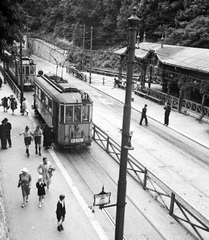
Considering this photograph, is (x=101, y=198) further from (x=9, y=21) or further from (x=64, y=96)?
(x=64, y=96)

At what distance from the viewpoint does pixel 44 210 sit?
1038cm

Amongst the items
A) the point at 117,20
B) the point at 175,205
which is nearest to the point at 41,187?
the point at 175,205

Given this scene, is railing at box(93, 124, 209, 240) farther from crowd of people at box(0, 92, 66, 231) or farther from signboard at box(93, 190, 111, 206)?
crowd of people at box(0, 92, 66, 231)

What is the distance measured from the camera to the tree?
9625 millimetres

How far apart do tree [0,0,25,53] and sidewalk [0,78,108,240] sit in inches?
204

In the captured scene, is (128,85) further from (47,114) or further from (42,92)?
(42,92)

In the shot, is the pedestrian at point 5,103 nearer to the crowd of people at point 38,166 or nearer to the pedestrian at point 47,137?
the crowd of people at point 38,166

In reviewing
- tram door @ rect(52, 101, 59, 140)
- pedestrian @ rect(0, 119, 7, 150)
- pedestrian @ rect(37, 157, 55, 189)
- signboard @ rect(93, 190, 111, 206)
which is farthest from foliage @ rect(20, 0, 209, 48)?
signboard @ rect(93, 190, 111, 206)

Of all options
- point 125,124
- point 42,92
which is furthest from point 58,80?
point 125,124

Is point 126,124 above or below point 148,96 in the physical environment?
above

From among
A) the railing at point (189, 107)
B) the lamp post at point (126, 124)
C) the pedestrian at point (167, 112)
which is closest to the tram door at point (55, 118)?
the lamp post at point (126, 124)

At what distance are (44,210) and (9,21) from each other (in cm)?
631

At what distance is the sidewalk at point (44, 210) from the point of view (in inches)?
361

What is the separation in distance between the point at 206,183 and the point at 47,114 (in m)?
9.17
